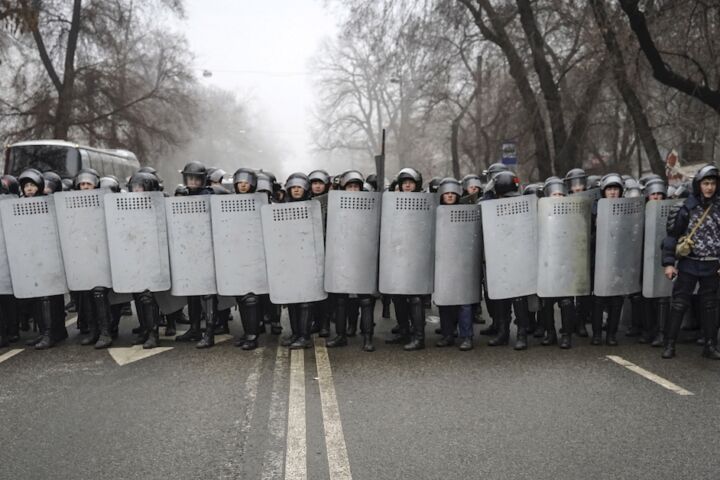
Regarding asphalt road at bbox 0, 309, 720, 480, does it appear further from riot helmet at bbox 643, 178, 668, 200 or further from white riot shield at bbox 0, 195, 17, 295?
riot helmet at bbox 643, 178, 668, 200

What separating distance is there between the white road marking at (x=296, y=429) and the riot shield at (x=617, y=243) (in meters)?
3.12

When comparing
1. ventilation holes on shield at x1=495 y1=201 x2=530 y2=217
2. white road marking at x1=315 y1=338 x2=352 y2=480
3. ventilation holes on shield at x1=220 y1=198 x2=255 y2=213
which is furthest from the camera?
ventilation holes on shield at x1=220 y1=198 x2=255 y2=213

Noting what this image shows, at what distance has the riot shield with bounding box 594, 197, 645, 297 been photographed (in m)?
6.66

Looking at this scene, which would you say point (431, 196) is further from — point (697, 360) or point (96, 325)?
point (96, 325)

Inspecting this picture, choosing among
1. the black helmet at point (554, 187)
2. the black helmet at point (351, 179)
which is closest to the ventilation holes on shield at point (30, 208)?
the black helmet at point (351, 179)

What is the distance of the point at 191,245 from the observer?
266 inches

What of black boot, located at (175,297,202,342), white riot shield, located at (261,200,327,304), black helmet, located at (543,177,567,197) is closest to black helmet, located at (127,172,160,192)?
Result: black boot, located at (175,297,202,342)

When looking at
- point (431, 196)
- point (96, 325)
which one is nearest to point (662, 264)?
point (431, 196)

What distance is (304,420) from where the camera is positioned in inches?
178

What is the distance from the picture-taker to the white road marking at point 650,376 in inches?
203

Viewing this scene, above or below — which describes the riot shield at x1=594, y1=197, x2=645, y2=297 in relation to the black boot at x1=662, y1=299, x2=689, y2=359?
above

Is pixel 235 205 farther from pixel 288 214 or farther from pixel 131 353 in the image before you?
pixel 131 353

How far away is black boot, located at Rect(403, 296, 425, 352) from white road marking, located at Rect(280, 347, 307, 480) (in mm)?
1207

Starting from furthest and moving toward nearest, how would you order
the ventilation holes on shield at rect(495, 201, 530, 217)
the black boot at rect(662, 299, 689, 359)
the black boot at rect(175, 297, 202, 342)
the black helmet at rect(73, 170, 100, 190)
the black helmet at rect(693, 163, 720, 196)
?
1. the black boot at rect(175, 297, 202, 342)
2. the black helmet at rect(73, 170, 100, 190)
3. the ventilation holes on shield at rect(495, 201, 530, 217)
4. the black boot at rect(662, 299, 689, 359)
5. the black helmet at rect(693, 163, 720, 196)
